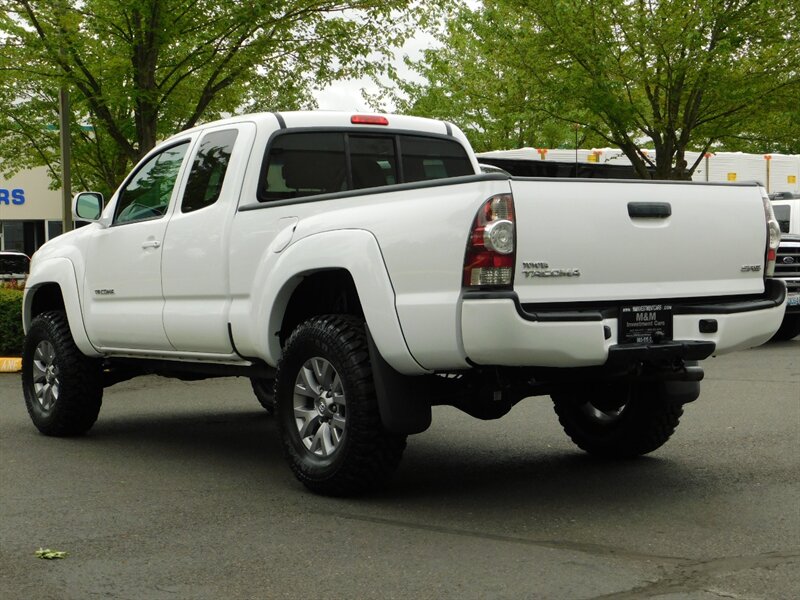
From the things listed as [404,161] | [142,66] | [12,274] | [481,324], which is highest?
[142,66]

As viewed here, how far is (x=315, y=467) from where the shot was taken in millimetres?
6535

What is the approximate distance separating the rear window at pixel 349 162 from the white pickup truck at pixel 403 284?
1 cm

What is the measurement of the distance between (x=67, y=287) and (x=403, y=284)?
380 centimetres

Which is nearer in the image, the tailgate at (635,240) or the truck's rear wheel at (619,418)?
the tailgate at (635,240)

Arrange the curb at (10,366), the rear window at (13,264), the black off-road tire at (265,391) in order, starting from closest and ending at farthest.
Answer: the black off-road tire at (265,391)
the curb at (10,366)
the rear window at (13,264)

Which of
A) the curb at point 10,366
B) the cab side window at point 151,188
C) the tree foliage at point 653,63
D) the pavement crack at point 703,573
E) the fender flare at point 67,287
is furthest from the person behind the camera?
the tree foliage at point 653,63

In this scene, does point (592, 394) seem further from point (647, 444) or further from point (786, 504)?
point (786, 504)

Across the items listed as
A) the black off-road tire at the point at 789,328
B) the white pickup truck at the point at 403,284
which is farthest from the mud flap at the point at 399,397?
the black off-road tire at the point at 789,328

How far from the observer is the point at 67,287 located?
8.90m

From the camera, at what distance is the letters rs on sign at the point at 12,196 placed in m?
45.1

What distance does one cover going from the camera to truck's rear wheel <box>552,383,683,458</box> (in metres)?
7.35

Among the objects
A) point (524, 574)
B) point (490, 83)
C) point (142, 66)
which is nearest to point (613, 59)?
point (490, 83)

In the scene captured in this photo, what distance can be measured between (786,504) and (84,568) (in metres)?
3.51

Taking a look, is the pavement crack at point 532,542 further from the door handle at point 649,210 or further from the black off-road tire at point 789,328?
the black off-road tire at point 789,328
